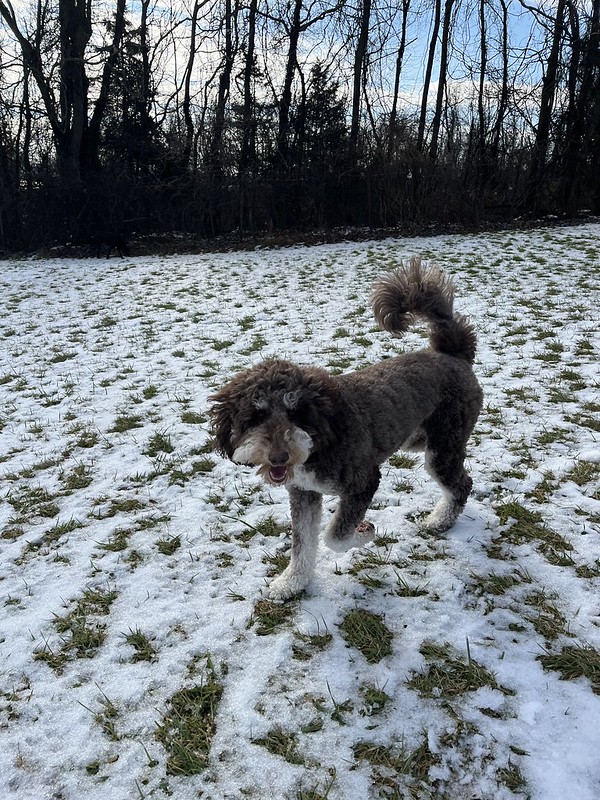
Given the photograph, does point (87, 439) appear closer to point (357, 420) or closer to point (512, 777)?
point (357, 420)

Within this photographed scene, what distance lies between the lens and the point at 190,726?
229cm

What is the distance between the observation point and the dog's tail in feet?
11.7

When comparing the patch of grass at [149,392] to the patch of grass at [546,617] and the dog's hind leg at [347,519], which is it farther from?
the patch of grass at [546,617]

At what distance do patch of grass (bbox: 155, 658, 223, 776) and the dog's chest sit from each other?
1014 mm

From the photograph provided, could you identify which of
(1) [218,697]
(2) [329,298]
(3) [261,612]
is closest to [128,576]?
(3) [261,612]

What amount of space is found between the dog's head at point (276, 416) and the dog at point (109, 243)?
15.9 meters

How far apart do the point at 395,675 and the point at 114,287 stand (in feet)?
38.9

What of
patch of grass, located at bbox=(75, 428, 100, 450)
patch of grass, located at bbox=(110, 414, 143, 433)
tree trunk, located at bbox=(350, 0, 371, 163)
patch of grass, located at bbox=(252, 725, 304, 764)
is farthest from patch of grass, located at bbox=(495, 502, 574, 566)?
tree trunk, located at bbox=(350, 0, 371, 163)

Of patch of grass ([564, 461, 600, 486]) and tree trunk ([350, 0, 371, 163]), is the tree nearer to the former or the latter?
tree trunk ([350, 0, 371, 163])

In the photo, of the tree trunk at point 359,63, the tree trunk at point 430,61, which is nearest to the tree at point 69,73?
the tree trunk at point 359,63

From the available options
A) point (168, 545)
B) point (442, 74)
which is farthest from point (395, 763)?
point (442, 74)

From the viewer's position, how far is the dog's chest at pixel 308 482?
2883 millimetres

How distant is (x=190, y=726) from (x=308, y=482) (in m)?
1.27

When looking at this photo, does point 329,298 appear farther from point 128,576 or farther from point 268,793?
point 268,793
